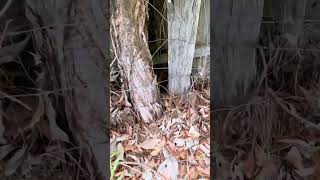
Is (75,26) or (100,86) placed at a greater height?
(75,26)

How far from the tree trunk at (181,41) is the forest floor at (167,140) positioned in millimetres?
47

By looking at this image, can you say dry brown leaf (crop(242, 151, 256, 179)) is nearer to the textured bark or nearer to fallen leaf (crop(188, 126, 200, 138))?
the textured bark

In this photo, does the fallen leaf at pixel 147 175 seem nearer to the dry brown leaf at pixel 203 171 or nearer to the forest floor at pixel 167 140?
the forest floor at pixel 167 140

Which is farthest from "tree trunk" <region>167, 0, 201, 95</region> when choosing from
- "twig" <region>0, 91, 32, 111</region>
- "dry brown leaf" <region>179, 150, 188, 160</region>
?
"twig" <region>0, 91, 32, 111</region>

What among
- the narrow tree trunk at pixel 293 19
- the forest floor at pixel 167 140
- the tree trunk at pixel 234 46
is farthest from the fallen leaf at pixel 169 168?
the narrow tree trunk at pixel 293 19

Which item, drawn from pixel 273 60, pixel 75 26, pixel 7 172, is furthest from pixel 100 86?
pixel 273 60

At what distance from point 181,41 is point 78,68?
0.86 metres

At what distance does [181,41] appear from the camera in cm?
161

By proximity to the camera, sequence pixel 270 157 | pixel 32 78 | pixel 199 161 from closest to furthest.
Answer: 1. pixel 32 78
2. pixel 270 157
3. pixel 199 161

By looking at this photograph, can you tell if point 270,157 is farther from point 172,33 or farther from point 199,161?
point 172,33

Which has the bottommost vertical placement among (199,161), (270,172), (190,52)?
(199,161)

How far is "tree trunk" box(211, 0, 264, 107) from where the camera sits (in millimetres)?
840

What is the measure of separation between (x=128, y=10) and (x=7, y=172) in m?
0.82

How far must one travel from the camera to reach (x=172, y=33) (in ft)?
5.23
